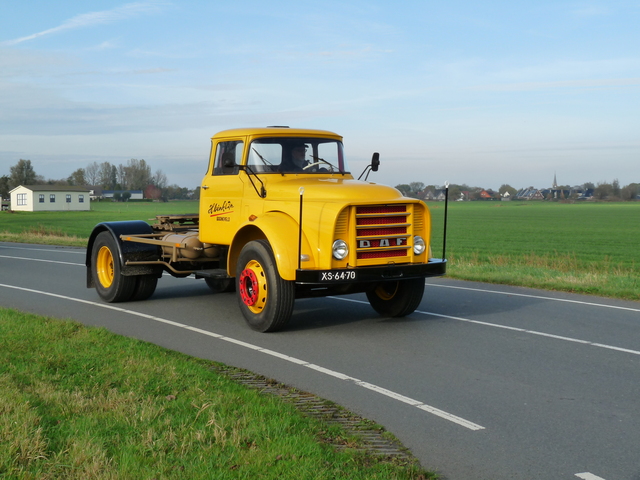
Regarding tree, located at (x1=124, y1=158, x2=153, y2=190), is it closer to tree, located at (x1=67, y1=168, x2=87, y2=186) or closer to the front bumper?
tree, located at (x1=67, y1=168, x2=87, y2=186)

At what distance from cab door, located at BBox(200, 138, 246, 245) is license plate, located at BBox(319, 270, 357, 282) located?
78.4 inches

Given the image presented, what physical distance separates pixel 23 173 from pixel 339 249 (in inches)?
5305

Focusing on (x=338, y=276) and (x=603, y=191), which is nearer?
(x=338, y=276)

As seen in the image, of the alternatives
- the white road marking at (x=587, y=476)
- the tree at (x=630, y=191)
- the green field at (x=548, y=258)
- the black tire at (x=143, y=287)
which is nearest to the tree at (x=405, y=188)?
the green field at (x=548, y=258)

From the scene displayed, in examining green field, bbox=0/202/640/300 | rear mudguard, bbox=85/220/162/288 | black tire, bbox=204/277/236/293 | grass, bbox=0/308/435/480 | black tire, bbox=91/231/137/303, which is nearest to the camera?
grass, bbox=0/308/435/480

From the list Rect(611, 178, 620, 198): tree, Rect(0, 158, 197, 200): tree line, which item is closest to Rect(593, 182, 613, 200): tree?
Rect(611, 178, 620, 198): tree

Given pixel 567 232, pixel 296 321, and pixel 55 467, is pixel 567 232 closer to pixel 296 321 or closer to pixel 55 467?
pixel 296 321

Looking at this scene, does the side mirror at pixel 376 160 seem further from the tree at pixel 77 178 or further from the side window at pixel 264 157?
the tree at pixel 77 178

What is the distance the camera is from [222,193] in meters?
10.2

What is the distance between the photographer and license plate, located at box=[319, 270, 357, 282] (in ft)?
27.3

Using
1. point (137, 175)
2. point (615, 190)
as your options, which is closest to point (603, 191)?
point (615, 190)

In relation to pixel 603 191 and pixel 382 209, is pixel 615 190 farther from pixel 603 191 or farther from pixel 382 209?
pixel 382 209

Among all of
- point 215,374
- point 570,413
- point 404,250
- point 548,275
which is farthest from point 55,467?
point 548,275

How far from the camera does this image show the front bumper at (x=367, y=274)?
27.3ft
